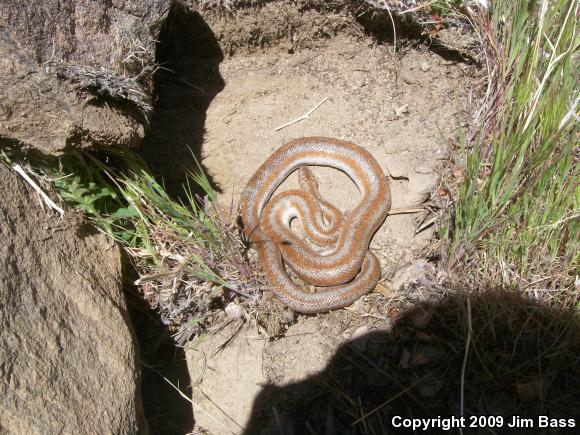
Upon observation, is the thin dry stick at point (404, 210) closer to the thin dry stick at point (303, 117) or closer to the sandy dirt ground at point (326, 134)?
the sandy dirt ground at point (326, 134)

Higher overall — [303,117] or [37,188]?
[37,188]

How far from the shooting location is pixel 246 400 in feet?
12.0

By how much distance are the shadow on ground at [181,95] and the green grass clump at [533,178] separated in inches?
97.7

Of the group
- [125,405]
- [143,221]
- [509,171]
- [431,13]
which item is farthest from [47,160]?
[431,13]

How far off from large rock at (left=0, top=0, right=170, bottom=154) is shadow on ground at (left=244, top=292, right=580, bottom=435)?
2400mm

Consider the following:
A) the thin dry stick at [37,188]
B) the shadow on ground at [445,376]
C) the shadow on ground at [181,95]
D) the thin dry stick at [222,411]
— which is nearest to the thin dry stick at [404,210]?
the shadow on ground at [445,376]

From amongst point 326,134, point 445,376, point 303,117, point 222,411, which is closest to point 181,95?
point 303,117

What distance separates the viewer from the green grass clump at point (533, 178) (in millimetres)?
2838

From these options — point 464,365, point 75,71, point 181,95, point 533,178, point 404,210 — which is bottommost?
point 464,365

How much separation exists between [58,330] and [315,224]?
7.74ft

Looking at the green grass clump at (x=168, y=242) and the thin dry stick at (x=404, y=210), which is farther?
the thin dry stick at (x=404, y=210)

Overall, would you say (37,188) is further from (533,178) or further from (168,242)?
(533,178)

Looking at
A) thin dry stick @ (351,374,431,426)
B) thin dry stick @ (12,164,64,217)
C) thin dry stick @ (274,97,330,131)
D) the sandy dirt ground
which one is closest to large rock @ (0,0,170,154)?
thin dry stick @ (12,164,64,217)

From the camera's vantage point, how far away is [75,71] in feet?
9.37
